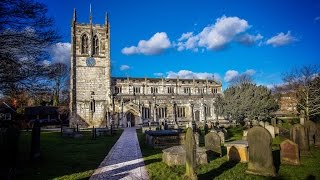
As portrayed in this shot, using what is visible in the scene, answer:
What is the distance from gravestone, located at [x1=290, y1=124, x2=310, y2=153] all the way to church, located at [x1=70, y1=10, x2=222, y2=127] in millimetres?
26648

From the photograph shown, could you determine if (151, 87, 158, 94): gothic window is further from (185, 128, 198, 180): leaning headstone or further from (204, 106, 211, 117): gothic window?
(185, 128, 198, 180): leaning headstone

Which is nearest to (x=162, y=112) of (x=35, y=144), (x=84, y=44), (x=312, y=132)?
(x=84, y=44)

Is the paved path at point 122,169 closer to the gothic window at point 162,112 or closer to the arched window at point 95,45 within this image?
the gothic window at point 162,112

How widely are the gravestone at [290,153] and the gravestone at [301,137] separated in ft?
7.16

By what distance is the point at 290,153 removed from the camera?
9773 millimetres

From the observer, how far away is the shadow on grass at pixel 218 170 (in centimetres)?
817

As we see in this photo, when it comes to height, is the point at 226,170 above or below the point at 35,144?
below

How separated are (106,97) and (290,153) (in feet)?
112

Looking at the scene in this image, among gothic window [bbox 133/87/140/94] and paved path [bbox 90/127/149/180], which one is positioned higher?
gothic window [bbox 133/87/140/94]

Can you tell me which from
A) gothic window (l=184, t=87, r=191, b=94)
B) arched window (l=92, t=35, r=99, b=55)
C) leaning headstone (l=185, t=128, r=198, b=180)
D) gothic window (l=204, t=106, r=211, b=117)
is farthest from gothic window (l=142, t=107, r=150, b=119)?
leaning headstone (l=185, t=128, r=198, b=180)

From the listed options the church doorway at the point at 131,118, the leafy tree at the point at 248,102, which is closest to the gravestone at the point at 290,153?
the leafy tree at the point at 248,102

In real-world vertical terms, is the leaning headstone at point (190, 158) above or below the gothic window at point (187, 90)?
below

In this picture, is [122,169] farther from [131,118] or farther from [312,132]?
[131,118]

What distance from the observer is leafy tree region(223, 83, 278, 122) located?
102 feet
